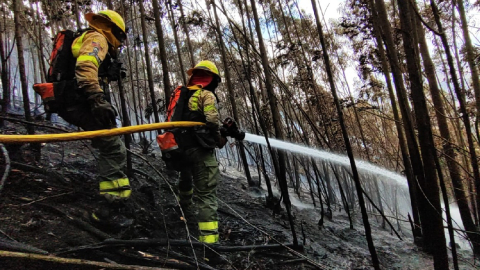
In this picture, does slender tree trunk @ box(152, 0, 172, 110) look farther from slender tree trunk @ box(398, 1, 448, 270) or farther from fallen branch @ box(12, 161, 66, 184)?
slender tree trunk @ box(398, 1, 448, 270)

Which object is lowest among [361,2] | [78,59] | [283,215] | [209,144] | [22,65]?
[283,215]

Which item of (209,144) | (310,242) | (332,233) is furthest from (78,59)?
(332,233)

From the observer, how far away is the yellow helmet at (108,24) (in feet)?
8.88

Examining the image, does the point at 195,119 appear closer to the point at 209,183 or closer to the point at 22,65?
the point at 209,183

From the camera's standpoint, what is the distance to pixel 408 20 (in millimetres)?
2354

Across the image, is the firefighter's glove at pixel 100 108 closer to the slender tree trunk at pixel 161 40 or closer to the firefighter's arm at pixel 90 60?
the firefighter's arm at pixel 90 60

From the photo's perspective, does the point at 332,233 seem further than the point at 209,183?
Yes

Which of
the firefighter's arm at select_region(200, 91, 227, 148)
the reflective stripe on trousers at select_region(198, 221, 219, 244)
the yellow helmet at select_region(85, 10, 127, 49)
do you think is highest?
the yellow helmet at select_region(85, 10, 127, 49)

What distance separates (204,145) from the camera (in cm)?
290

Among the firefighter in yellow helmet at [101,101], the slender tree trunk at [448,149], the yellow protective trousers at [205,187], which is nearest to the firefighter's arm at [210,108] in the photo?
the yellow protective trousers at [205,187]

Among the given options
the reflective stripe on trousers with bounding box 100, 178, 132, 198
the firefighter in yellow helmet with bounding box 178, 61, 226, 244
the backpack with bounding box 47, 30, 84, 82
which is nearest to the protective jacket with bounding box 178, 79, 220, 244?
the firefighter in yellow helmet with bounding box 178, 61, 226, 244

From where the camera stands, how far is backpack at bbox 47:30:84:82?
2561 mm

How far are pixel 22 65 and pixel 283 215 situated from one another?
3961 millimetres

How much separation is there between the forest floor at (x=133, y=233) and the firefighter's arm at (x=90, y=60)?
532 mm
